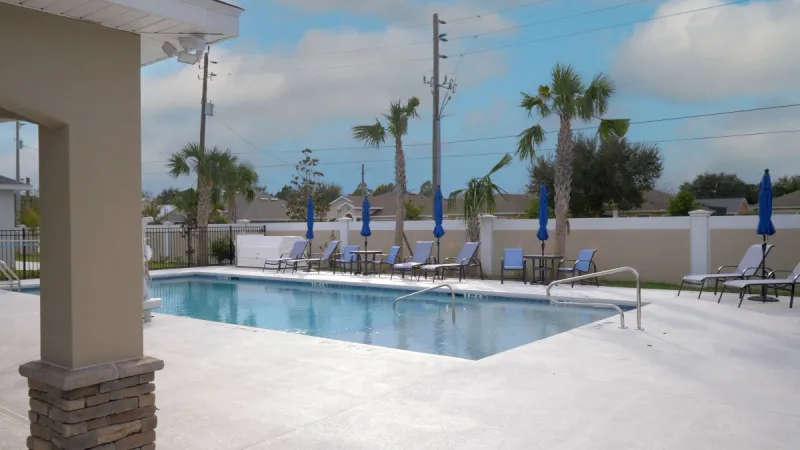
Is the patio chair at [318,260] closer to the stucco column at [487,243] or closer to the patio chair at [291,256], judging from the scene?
the patio chair at [291,256]

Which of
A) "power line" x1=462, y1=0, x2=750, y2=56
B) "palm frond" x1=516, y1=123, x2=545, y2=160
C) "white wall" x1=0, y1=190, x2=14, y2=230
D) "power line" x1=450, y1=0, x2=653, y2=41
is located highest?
"power line" x1=450, y1=0, x2=653, y2=41

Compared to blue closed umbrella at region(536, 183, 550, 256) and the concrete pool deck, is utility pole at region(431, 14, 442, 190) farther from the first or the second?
the concrete pool deck

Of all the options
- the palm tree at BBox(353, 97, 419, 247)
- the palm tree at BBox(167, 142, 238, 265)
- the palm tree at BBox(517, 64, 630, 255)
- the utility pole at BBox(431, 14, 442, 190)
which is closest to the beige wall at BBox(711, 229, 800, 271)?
the palm tree at BBox(517, 64, 630, 255)

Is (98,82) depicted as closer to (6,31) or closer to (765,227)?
(6,31)

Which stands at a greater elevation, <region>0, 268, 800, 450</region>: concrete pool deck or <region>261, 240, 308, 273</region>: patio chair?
<region>261, 240, 308, 273</region>: patio chair

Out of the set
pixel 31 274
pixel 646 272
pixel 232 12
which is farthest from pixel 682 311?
pixel 31 274

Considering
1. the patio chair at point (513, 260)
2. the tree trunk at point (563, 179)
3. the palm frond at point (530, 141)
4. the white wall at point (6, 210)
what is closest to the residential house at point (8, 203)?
the white wall at point (6, 210)

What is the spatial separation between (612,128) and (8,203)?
18.6 m

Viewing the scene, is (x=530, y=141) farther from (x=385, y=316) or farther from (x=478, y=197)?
(x=385, y=316)

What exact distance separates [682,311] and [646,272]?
16.6 ft

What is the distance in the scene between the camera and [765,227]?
10.7 meters

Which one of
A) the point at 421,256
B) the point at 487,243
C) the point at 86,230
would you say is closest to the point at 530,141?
the point at 487,243

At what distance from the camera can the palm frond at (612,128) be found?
14.1 metres

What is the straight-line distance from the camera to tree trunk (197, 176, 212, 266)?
21.5 m
